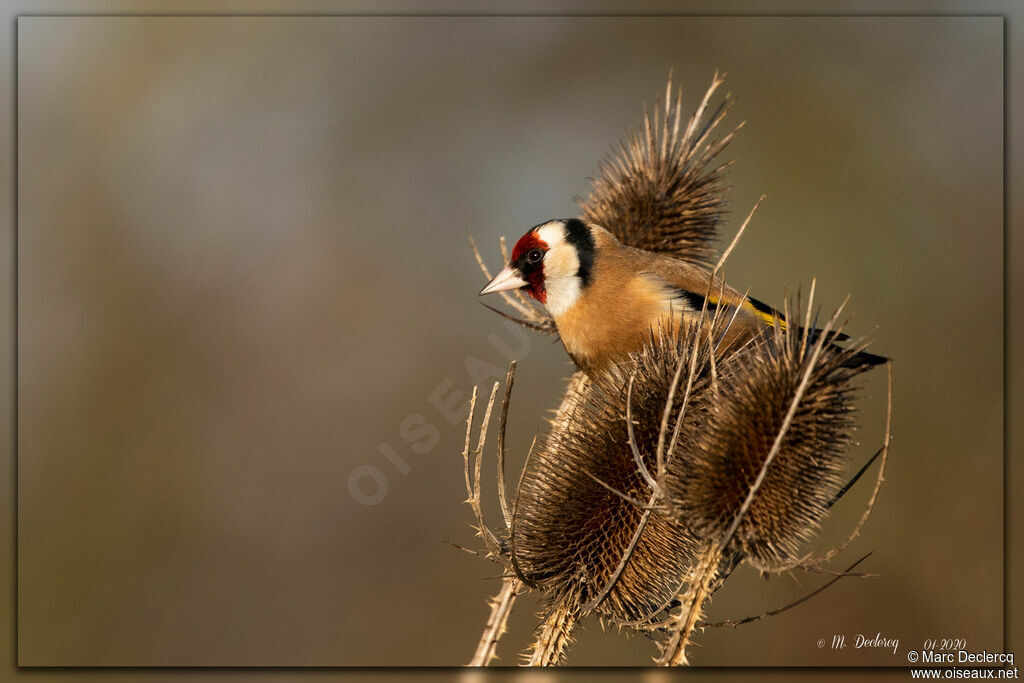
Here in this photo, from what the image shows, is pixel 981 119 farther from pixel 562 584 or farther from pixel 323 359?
pixel 323 359

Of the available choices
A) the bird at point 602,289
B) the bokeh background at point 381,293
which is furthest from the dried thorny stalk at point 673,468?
the bokeh background at point 381,293

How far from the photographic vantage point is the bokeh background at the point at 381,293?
3949 millimetres

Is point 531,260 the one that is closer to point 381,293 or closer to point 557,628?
point 557,628

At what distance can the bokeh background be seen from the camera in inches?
155

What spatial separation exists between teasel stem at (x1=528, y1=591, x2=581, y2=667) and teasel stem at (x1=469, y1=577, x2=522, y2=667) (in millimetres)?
139

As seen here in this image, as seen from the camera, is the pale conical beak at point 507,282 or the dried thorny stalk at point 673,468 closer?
the dried thorny stalk at point 673,468

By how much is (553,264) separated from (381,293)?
7.85 feet

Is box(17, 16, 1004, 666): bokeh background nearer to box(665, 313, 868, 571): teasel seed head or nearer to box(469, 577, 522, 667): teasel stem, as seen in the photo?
box(469, 577, 522, 667): teasel stem

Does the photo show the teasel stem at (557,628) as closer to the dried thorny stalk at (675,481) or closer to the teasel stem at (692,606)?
the dried thorny stalk at (675,481)

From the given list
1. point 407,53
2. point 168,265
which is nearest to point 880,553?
point 407,53

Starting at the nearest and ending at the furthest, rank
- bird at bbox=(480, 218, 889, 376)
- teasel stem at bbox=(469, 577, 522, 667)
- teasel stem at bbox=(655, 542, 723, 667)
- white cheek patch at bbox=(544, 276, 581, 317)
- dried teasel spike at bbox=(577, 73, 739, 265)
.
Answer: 1. teasel stem at bbox=(655, 542, 723, 667)
2. teasel stem at bbox=(469, 577, 522, 667)
3. bird at bbox=(480, 218, 889, 376)
4. white cheek patch at bbox=(544, 276, 581, 317)
5. dried teasel spike at bbox=(577, 73, 739, 265)

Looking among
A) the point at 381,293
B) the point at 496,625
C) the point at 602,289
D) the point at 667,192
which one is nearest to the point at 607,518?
the point at 496,625

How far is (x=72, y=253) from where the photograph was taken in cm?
432

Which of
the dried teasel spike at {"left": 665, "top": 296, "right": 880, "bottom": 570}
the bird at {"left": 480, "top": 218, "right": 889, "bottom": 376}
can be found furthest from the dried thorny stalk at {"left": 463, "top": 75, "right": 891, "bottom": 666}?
the bird at {"left": 480, "top": 218, "right": 889, "bottom": 376}
